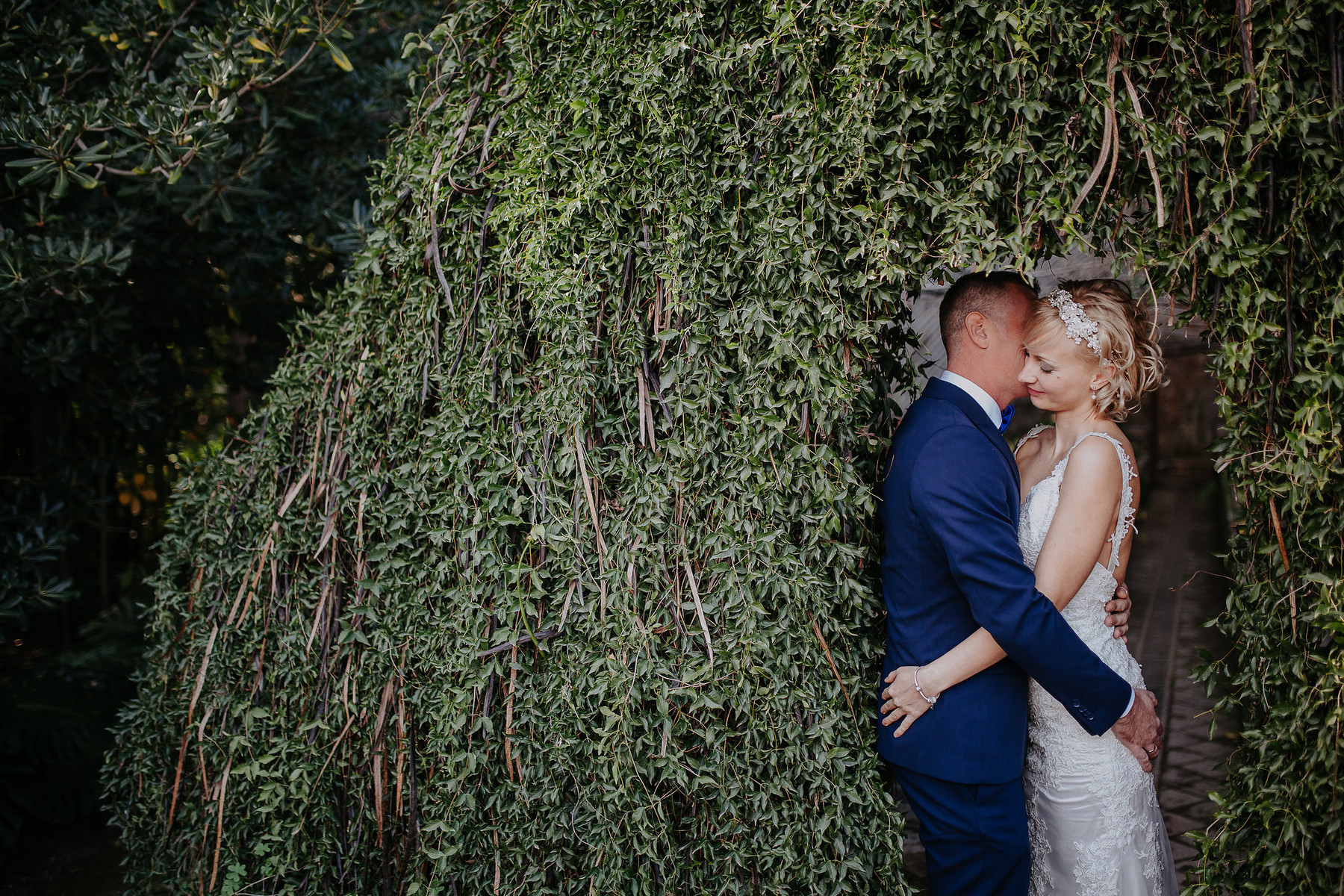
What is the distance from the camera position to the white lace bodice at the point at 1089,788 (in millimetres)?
→ 2525

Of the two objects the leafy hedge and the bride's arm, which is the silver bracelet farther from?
the leafy hedge

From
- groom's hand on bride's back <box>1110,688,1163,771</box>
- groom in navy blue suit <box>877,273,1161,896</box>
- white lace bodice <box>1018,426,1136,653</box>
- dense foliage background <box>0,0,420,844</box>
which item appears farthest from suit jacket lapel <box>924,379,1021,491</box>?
dense foliage background <box>0,0,420,844</box>

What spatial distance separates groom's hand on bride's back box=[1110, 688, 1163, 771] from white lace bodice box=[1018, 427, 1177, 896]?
0.17 feet

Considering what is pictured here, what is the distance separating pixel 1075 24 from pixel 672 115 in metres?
1.09

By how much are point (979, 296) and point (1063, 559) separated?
0.87 m

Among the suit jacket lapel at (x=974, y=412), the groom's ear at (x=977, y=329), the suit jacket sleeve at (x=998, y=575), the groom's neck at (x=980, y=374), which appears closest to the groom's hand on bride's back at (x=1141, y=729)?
the suit jacket sleeve at (x=998, y=575)

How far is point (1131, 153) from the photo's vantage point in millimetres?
2031

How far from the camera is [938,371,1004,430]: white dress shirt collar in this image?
8.00 feet

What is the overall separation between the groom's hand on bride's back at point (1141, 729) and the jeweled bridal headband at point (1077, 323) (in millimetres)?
1135

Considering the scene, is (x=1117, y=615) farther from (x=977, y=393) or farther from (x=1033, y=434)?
(x=977, y=393)

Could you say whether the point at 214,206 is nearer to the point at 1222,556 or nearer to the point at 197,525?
the point at 197,525

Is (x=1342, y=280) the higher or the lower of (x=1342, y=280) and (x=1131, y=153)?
the lower

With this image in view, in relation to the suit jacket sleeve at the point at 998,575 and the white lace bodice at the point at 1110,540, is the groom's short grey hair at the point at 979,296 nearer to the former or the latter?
the suit jacket sleeve at the point at 998,575

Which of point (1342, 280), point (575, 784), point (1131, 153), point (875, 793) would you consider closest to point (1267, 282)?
point (1342, 280)
